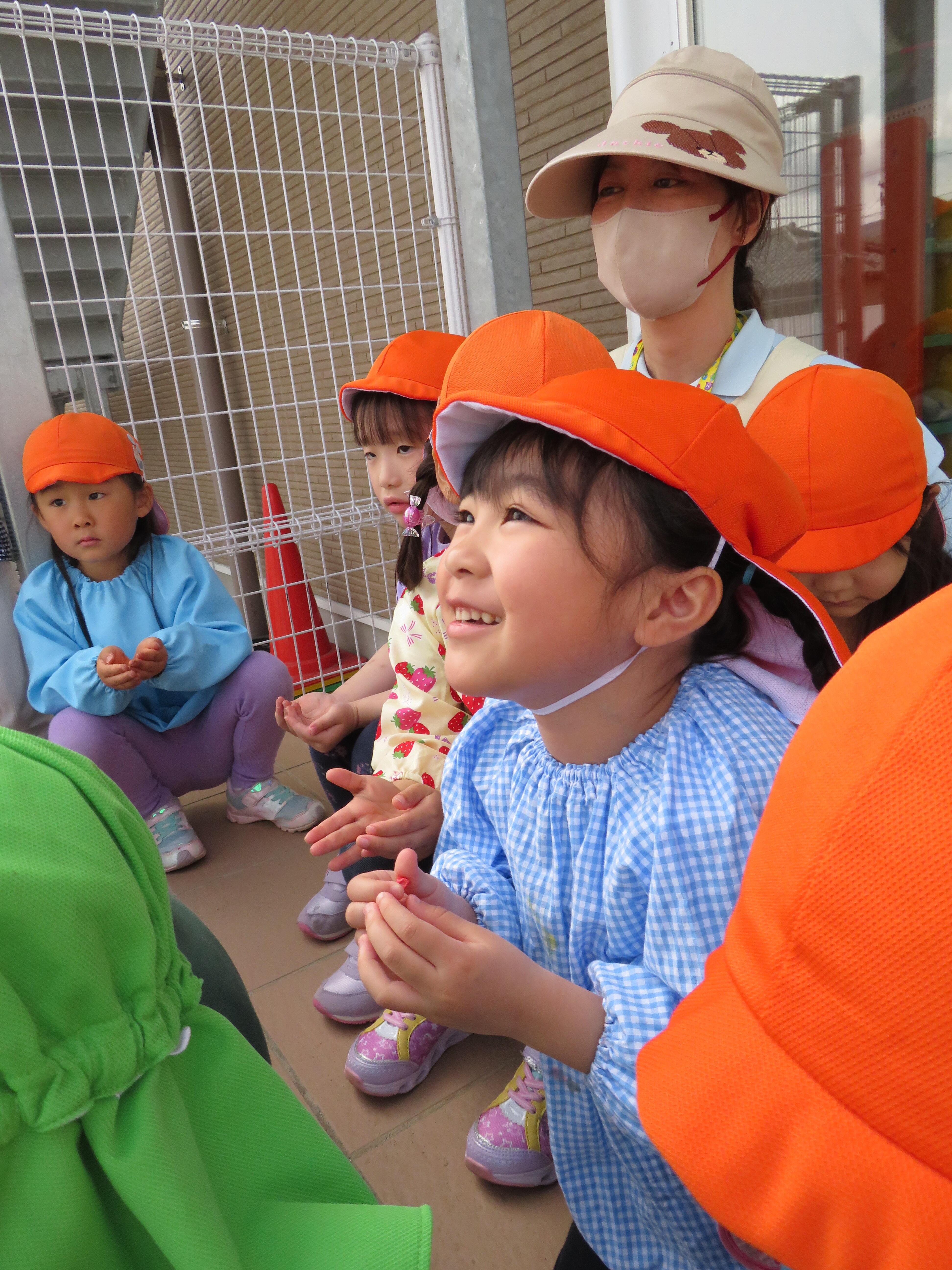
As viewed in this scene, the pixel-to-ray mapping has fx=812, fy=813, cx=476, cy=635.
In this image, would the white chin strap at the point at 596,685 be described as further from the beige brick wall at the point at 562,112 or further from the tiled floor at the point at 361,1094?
the beige brick wall at the point at 562,112

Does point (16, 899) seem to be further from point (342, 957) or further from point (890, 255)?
point (890, 255)

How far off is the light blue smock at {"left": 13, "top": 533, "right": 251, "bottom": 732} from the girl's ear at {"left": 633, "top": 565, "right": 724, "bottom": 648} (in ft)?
6.11

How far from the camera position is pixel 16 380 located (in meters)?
2.22

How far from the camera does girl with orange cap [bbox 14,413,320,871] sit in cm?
230

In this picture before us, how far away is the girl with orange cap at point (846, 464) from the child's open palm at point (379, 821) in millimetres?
687

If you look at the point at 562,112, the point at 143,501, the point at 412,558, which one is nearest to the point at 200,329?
the point at 562,112

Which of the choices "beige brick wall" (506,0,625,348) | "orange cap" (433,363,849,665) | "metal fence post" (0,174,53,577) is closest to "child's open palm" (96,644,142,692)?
"metal fence post" (0,174,53,577)

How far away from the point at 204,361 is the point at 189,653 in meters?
2.41

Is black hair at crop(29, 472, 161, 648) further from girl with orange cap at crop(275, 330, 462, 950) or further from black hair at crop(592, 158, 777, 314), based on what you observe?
black hair at crop(592, 158, 777, 314)

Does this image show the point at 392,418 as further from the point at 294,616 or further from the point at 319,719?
the point at 294,616

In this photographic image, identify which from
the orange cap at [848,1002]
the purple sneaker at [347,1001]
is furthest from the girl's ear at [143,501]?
the orange cap at [848,1002]

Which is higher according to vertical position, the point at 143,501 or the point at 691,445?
the point at 691,445

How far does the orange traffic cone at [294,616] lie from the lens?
13.5 ft

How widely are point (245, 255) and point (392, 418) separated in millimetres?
5612
